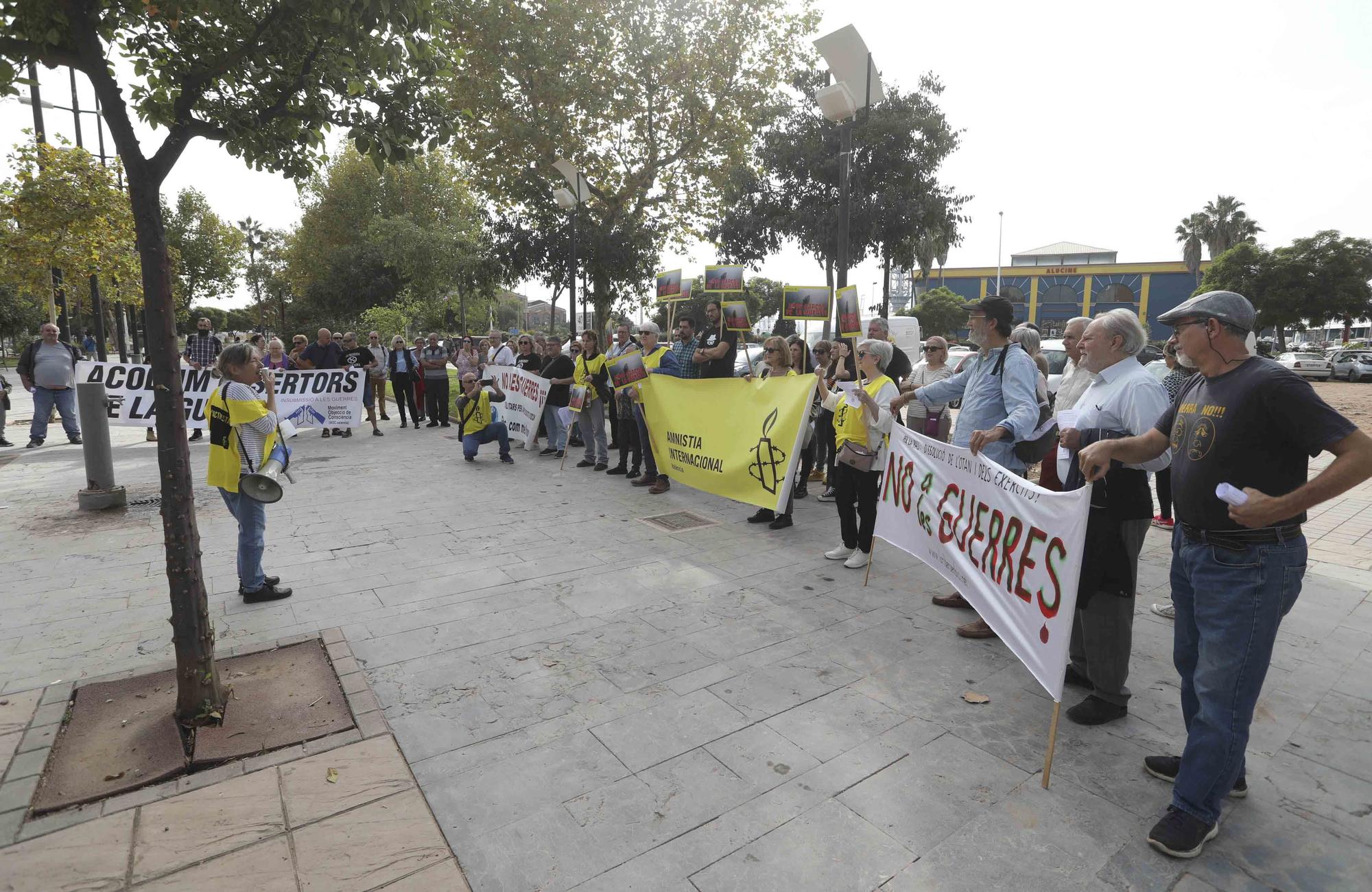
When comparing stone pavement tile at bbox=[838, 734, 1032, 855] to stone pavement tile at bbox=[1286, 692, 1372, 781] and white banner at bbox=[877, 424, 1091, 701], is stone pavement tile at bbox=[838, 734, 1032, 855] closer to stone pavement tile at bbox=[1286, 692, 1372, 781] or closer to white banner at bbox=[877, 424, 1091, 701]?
white banner at bbox=[877, 424, 1091, 701]

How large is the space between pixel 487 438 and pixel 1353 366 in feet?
138

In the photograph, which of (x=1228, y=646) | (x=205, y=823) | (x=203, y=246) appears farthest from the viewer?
(x=203, y=246)

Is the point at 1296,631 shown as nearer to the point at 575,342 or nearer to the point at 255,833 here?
the point at 255,833

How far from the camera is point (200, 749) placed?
10.1 feet

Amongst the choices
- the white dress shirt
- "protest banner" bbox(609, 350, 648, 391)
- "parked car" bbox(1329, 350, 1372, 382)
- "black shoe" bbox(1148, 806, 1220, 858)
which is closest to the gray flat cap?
the white dress shirt

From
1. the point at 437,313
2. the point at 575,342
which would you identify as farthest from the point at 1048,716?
the point at 437,313

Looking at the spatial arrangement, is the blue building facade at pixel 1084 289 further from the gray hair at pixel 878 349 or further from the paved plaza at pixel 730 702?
the paved plaza at pixel 730 702

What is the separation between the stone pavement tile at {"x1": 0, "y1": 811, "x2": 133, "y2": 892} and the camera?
2342 mm

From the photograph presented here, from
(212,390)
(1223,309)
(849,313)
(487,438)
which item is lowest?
(487,438)

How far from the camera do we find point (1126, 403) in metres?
3.25

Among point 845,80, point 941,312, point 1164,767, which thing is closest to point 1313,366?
point 941,312

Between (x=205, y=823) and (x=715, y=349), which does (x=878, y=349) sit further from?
(x=205, y=823)

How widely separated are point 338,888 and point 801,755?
177 cm

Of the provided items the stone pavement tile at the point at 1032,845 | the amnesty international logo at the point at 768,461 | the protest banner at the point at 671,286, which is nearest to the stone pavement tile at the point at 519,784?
the stone pavement tile at the point at 1032,845
